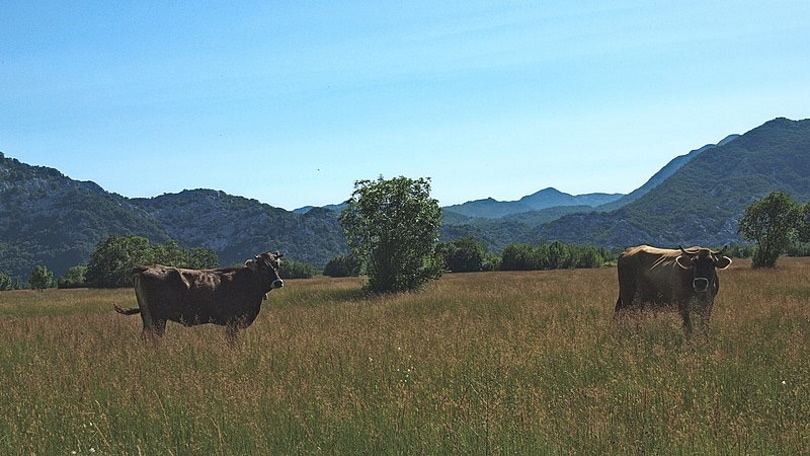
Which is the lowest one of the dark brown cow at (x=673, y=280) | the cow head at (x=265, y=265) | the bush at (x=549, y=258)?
the bush at (x=549, y=258)

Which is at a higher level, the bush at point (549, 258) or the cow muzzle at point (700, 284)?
the cow muzzle at point (700, 284)

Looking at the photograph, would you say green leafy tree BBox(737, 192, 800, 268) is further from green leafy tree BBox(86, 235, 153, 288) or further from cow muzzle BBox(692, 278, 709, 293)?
green leafy tree BBox(86, 235, 153, 288)

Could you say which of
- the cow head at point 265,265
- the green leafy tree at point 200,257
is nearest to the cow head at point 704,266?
the cow head at point 265,265

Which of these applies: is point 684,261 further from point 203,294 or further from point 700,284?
point 203,294

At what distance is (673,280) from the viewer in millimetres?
10922

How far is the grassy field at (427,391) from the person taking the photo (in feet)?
15.6

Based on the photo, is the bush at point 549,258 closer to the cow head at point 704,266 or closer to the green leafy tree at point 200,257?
the green leafy tree at point 200,257

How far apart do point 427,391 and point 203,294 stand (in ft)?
24.3

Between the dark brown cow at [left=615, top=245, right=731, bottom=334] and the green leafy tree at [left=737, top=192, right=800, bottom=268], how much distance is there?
100 ft

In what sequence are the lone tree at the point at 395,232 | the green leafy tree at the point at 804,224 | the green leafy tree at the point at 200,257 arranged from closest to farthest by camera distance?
the lone tree at the point at 395,232 < the green leafy tree at the point at 804,224 < the green leafy tree at the point at 200,257

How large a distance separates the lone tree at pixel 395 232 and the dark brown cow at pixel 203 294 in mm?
14441

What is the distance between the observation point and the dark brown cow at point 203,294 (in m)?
11.3

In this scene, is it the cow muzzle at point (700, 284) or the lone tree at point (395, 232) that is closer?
the cow muzzle at point (700, 284)

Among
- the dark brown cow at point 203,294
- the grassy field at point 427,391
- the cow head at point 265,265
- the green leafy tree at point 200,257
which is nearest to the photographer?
the grassy field at point 427,391
